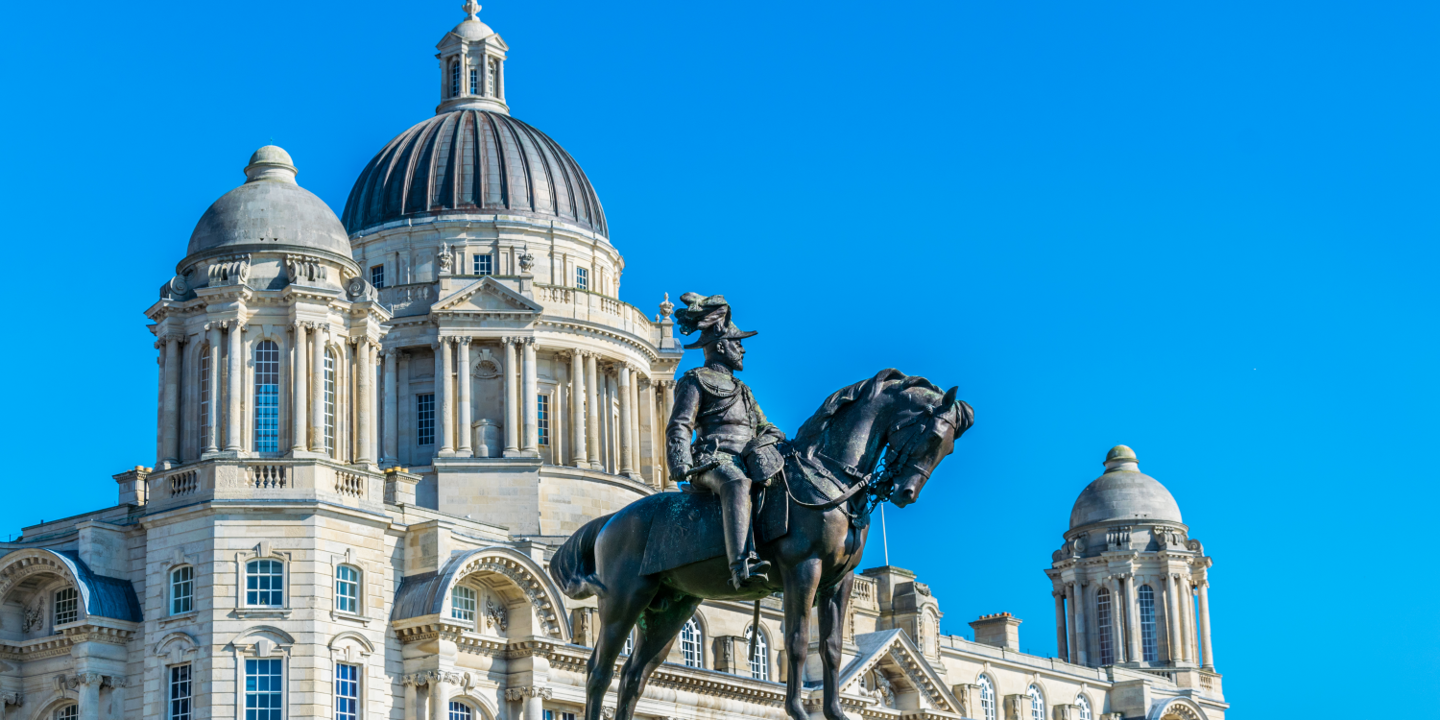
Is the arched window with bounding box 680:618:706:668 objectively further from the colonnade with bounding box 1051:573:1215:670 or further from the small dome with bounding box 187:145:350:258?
the colonnade with bounding box 1051:573:1215:670

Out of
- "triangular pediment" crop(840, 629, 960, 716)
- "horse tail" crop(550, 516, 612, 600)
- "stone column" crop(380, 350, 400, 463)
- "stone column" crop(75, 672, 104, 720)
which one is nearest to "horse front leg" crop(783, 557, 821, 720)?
"horse tail" crop(550, 516, 612, 600)

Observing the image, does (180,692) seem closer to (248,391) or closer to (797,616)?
(248,391)

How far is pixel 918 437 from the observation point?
65.3 feet

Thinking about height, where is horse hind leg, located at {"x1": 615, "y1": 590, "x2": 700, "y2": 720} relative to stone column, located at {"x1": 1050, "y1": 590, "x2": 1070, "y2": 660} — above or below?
below

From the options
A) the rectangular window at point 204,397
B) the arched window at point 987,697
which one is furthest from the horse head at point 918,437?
the arched window at point 987,697

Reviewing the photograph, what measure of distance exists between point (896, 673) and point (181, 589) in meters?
30.3

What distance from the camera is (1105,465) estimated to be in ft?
345

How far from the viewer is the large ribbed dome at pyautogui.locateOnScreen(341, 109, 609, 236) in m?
84.6

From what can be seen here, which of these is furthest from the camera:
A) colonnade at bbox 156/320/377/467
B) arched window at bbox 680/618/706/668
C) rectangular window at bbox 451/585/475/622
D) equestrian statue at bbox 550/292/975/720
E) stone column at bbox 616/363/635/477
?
stone column at bbox 616/363/635/477

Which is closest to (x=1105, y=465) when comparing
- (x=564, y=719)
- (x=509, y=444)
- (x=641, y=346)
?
(x=641, y=346)

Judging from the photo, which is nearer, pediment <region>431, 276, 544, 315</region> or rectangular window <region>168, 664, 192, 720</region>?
rectangular window <region>168, 664, 192, 720</region>

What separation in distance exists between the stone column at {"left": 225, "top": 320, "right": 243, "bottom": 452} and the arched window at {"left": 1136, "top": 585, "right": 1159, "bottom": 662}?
55.9 m

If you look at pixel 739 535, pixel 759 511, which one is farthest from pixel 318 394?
pixel 739 535

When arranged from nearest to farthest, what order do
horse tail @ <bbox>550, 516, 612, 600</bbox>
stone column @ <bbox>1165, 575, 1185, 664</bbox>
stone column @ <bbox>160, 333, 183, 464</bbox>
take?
horse tail @ <bbox>550, 516, 612, 600</bbox> → stone column @ <bbox>160, 333, 183, 464</bbox> → stone column @ <bbox>1165, 575, 1185, 664</bbox>
